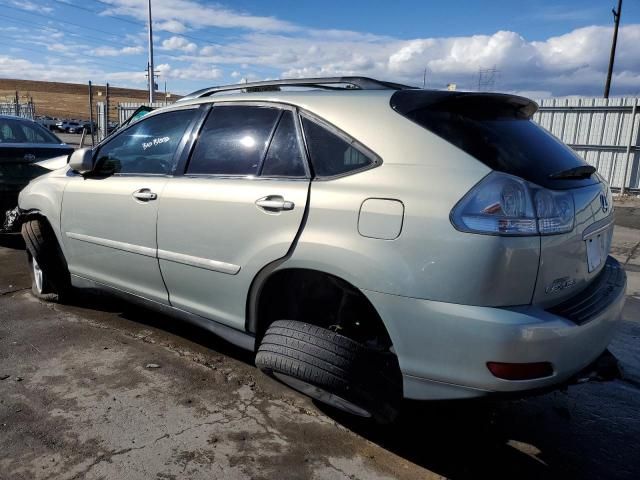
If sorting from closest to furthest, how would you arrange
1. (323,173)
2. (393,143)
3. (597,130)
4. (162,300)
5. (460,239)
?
(460,239) → (393,143) → (323,173) → (162,300) → (597,130)

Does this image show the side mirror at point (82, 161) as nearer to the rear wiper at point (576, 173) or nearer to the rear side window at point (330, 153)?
the rear side window at point (330, 153)

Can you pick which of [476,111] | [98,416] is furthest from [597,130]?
[98,416]

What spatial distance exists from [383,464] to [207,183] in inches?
69.4

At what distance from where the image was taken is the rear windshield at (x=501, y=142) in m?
2.23

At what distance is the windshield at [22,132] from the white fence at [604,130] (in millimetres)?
12297

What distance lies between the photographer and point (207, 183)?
120 inches

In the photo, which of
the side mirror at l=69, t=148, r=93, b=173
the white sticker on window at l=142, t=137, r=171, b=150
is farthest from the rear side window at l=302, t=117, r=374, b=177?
the side mirror at l=69, t=148, r=93, b=173

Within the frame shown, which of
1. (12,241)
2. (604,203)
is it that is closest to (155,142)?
(604,203)

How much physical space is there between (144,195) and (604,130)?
537 inches

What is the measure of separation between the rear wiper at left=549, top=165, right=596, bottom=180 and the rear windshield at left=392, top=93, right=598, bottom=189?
2 centimetres

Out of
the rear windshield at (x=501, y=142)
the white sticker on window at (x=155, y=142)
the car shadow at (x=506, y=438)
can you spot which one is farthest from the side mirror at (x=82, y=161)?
the rear windshield at (x=501, y=142)

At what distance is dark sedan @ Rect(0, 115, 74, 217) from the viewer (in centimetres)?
635

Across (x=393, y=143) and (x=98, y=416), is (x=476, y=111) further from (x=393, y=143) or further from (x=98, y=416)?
(x=98, y=416)

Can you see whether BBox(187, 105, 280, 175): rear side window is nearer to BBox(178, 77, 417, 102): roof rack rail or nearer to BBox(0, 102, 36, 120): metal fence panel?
BBox(178, 77, 417, 102): roof rack rail
